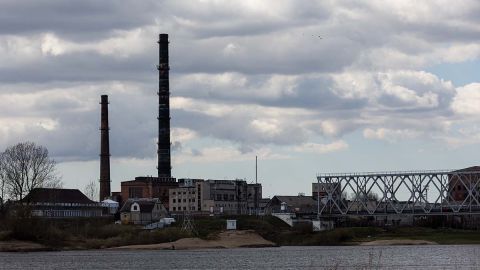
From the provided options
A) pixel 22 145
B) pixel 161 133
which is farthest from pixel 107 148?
pixel 22 145

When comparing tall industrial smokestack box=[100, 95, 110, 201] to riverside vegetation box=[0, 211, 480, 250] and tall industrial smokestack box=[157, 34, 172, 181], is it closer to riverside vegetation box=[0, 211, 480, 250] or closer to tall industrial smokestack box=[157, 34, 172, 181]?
tall industrial smokestack box=[157, 34, 172, 181]

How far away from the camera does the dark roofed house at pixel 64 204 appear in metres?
163

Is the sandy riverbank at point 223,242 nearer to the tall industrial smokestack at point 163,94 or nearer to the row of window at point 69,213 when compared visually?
the row of window at point 69,213

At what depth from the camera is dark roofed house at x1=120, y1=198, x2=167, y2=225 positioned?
7062 inches

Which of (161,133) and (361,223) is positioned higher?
(161,133)

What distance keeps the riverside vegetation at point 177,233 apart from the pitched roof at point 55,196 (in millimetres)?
3823

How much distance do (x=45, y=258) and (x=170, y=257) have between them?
11.7 metres

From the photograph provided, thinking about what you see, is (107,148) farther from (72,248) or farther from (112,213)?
(72,248)

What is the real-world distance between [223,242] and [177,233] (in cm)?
754

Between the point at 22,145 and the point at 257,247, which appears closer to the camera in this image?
the point at 257,247

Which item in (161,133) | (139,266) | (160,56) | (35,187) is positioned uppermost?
(160,56)

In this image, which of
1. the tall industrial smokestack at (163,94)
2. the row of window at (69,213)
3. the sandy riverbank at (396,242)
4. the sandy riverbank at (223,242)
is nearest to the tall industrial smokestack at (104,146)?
the row of window at (69,213)

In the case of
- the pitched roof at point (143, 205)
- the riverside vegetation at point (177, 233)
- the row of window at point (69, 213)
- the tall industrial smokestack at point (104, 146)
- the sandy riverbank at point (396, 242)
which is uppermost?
the tall industrial smokestack at point (104, 146)

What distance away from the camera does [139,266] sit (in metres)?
88.7
